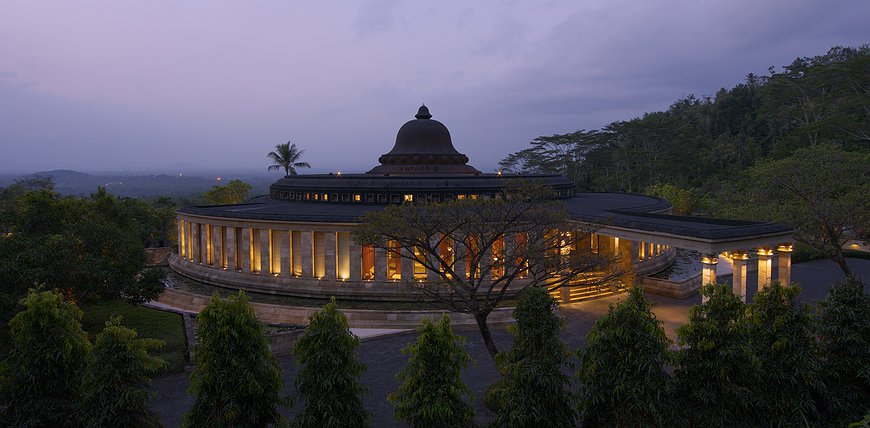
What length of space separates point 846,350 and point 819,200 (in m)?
21.7

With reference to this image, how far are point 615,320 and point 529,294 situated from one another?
3060 mm

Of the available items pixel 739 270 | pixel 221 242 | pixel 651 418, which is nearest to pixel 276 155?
pixel 221 242

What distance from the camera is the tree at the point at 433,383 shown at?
16984 millimetres

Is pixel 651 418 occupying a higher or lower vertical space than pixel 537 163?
lower

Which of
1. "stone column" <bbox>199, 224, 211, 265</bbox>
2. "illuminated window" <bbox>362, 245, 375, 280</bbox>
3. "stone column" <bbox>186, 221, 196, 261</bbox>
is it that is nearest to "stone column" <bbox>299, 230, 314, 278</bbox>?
"illuminated window" <bbox>362, 245, 375, 280</bbox>

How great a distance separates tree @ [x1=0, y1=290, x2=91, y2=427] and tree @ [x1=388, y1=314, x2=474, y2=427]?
11.6 metres

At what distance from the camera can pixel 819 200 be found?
1439 inches

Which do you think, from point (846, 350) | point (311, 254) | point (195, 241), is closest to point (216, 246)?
point (195, 241)

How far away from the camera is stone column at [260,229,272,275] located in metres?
42.8

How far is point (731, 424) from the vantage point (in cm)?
1784

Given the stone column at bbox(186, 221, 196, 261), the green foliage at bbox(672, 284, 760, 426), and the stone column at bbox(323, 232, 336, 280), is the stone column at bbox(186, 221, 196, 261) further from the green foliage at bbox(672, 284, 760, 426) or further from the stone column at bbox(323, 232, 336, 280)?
the green foliage at bbox(672, 284, 760, 426)

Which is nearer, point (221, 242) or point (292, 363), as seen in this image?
point (292, 363)

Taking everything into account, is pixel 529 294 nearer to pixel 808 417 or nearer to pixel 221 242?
pixel 808 417

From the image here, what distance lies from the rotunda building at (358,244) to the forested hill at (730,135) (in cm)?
4203
